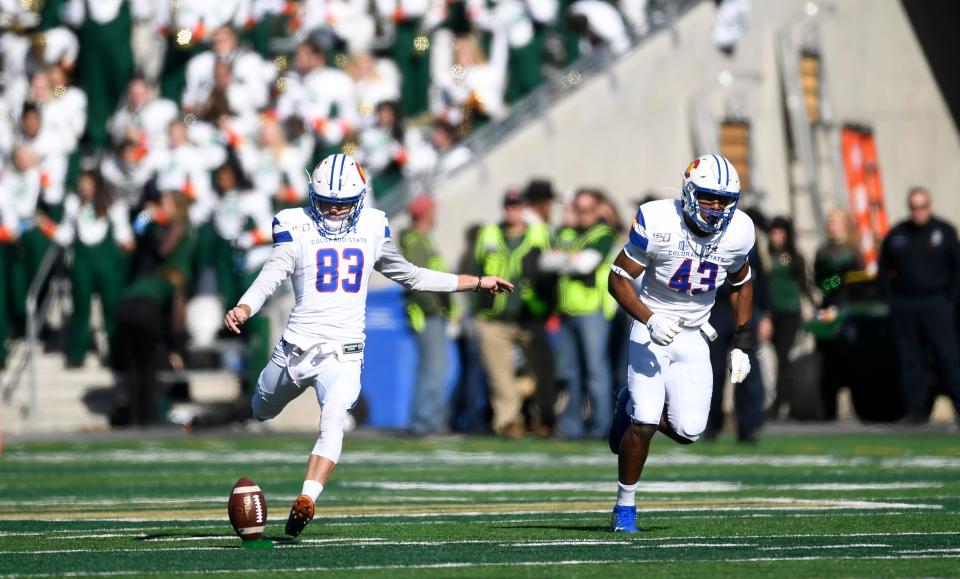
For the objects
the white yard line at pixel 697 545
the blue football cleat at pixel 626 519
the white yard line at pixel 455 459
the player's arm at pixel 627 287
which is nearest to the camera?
the white yard line at pixel 697 545

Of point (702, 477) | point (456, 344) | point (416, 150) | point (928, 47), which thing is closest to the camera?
point (702, 477)

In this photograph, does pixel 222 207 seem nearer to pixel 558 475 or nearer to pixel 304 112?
pixel 304 112

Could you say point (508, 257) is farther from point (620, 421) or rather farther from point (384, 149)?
point (620, 421)

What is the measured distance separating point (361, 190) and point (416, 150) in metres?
11.1

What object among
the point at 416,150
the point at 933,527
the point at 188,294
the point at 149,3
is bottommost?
the point at 933,527

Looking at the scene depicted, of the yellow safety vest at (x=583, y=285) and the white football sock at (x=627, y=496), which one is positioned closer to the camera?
the white football sock at (x=627, y=496)

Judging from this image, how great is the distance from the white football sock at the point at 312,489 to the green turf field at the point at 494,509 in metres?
0.24

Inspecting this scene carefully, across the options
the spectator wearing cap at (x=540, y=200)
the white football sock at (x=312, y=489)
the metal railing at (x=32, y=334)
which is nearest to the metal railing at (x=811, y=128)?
the spectator wearing cap at (x=540, y=200)

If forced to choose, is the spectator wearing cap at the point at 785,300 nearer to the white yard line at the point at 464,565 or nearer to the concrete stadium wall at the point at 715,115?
the concrete stadium wall at the point at 715,115

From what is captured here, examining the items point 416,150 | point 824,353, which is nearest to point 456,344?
point 416,150

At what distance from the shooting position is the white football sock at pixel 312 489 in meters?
9.70

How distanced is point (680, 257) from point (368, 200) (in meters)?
10.1

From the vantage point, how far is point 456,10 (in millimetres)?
22797

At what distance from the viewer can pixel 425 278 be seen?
11.0 metres
